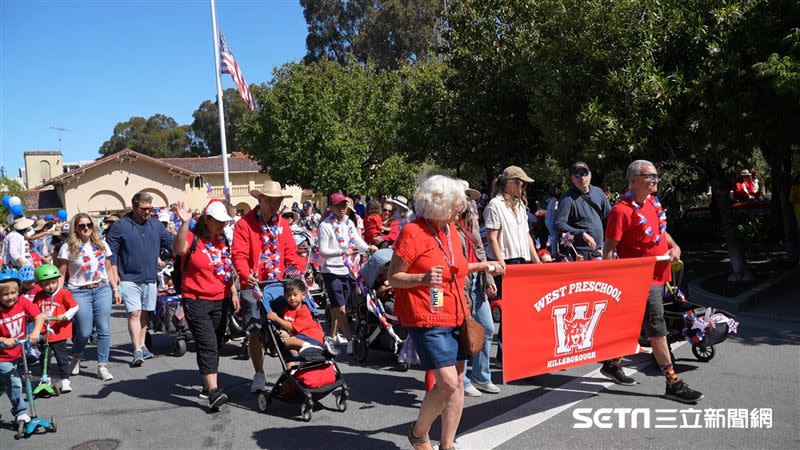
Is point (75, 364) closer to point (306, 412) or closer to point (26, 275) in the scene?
point (26, 275)

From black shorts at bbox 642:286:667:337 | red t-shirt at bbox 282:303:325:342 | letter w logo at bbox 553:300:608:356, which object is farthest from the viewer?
red t-shirt at bbox 282:303:325:342

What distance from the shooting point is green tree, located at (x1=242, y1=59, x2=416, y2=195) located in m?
39.2

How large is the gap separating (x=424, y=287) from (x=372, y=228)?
618cm

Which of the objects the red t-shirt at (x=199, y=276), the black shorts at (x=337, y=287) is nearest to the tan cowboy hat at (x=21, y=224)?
the black shorts at (x=337, y=287)

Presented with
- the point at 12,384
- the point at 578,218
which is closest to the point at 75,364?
the point at 12,384

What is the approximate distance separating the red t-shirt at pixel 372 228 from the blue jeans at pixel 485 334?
13.6ft

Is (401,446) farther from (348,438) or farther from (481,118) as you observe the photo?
(481,118)

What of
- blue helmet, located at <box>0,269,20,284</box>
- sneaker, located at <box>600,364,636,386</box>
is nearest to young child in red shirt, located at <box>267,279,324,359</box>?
blue helmet, located at <box>0,269,20,284</box>

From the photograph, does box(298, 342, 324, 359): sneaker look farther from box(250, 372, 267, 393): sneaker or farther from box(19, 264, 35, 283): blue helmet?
box(19, 264, 35, 283): blue helmet

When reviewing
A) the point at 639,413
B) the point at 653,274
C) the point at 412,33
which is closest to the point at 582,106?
the point at 653,274

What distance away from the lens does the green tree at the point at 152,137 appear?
277 feet

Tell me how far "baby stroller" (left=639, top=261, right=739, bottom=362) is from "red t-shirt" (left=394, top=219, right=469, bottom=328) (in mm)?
3282

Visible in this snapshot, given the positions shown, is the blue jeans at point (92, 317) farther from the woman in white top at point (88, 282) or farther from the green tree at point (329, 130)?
the green tree at point (329, 130)

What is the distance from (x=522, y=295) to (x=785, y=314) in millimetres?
6420
